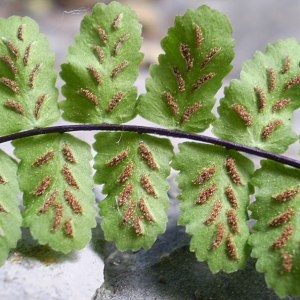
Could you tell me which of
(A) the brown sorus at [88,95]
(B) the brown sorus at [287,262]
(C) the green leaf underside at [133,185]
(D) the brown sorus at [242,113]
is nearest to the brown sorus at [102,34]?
(A) the brown sorus at [88,95]

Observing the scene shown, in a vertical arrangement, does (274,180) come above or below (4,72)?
below

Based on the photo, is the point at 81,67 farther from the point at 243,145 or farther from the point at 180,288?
the point at 180,288

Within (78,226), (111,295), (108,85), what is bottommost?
(111,295)

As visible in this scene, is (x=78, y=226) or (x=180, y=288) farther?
(x=180, y=288)

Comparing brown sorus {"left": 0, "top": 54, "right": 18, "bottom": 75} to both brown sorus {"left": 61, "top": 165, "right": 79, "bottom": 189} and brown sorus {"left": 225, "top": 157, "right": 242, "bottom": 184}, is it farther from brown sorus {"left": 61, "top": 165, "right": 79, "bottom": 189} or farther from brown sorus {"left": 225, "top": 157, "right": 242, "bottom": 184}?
brown sorus {"left": 225, "top": 157, "right": 242, "bottom": 184}

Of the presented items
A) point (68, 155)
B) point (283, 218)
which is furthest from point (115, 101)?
point (283, 218)

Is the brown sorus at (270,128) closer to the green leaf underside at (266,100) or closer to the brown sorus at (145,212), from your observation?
the green leaf underside at (266,100)

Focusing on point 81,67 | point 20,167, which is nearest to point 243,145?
point 81,67
